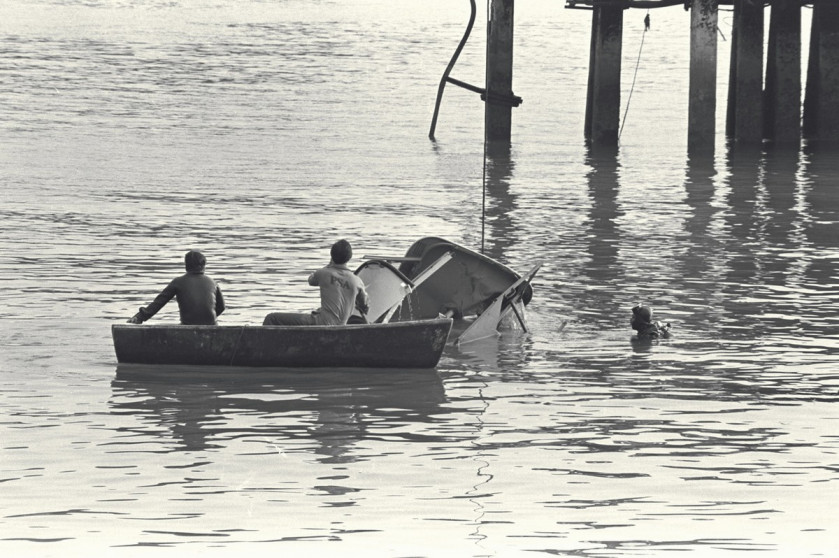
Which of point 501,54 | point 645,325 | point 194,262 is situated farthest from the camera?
point 501,54

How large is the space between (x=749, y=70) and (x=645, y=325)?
1862 cm

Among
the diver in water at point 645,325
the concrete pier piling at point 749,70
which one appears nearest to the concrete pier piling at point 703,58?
the concrete pier piling at point 749,70

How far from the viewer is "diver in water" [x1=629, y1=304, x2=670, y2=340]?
15.9 metres

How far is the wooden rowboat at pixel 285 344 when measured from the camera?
46.6 feet

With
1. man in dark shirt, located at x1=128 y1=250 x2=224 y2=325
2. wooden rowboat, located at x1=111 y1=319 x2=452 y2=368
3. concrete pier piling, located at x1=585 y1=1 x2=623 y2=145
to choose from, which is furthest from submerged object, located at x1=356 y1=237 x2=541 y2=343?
concrete pier piling, located at x1=585 y1=1 x2=623 y2=145

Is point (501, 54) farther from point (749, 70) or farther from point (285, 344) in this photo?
point (285, 344)

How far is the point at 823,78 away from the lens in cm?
3412

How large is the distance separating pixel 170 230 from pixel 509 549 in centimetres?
1587

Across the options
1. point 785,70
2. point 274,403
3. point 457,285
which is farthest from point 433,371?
point 785,70

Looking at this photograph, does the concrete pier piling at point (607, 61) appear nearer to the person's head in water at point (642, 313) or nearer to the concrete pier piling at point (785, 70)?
the concrete pier piling at point (785, 70)

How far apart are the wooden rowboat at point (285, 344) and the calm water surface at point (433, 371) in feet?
0.55

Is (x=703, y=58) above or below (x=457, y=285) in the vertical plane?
above

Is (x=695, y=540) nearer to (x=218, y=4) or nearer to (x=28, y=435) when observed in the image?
(x=28, y=435)

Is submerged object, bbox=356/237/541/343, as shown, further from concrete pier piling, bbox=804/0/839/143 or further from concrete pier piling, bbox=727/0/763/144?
concrete pier piling, bbox=804/0/839/143
